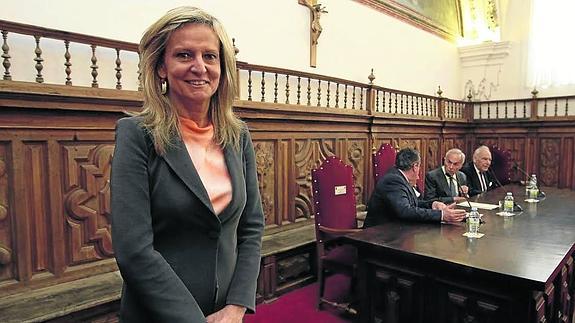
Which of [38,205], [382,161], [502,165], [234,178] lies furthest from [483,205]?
[38,205]

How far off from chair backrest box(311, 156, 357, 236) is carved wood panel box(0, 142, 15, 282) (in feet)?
6.49

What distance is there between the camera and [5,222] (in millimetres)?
2164

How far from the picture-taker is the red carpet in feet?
9.23

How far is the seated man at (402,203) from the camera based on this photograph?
2.60 metres

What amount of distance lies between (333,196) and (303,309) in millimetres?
919

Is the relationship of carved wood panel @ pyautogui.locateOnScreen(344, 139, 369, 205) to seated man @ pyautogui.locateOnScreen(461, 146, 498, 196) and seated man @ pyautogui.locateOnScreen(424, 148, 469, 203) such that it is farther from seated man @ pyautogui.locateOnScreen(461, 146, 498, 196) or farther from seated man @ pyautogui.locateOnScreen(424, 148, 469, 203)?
seated man @ pyautogui.locateOnScreen(461, 146, 498, 196)

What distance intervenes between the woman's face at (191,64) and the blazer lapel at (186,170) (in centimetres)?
13

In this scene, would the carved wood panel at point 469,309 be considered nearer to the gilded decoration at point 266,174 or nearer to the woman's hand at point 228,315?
the woman's hand at point 228,315

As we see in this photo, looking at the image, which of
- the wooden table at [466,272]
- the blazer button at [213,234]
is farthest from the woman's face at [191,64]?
the wooden table at [466,272]

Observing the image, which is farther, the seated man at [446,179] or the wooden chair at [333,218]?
the seated man at [446,179]

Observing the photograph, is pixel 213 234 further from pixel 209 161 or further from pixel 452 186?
Result: pixel 452 186

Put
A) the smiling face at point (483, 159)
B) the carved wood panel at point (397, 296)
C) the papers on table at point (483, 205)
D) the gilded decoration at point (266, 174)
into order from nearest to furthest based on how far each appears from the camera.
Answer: the carved wood panel at point (397, 296), the papers on table at point (483, 205), the gilded decoration at point (266, 174), the smiling face at point (483, 159)

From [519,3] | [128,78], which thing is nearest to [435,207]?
[128,78]

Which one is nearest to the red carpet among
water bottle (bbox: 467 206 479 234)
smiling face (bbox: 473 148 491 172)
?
water bottle (bbox: 467 206 479 234)
